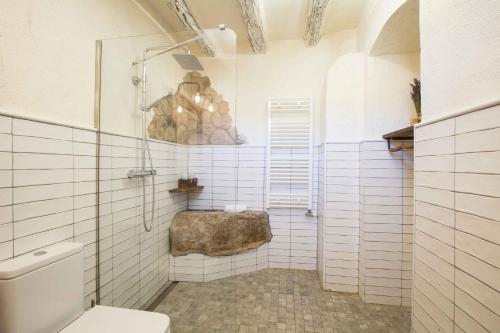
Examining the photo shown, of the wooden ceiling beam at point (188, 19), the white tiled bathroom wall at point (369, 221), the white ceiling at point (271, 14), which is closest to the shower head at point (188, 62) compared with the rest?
the wooden ceiling beam at point (188, 19)

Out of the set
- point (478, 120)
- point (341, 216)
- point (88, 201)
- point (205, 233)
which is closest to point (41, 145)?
point (88, 201)

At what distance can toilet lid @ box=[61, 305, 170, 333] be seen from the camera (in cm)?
102

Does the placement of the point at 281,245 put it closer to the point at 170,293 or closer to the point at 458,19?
the point at 170,293

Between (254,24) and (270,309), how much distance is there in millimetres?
2522

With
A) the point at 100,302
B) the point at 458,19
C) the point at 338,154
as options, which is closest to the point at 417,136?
the point at 458,19

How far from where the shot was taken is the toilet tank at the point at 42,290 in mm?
867

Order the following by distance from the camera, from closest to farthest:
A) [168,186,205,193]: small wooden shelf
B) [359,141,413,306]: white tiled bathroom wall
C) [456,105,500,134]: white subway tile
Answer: [456,105,500,134]: white subway tile
[359,141,413,306]: white tiled bathroom wall
[168,186,205,193]: small wooden shelf

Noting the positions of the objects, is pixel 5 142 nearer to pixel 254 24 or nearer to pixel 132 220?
pixel 132 220

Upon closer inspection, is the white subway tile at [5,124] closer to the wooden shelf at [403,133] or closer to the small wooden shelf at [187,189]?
the small wooden shelf at [187,189]

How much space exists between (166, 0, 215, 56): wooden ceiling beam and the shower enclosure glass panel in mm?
34

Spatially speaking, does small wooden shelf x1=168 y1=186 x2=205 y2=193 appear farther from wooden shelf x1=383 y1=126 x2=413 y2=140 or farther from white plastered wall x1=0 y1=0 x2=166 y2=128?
wooden shelf x1=383 y1=126 x2=413 y2=140

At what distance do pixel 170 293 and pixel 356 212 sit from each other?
1.87 m

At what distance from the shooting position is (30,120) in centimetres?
105

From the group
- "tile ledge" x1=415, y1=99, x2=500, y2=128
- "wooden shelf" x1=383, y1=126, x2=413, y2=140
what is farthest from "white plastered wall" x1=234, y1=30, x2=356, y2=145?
"tile ledge" x1=415, y1=99, x2=500, y2=128
